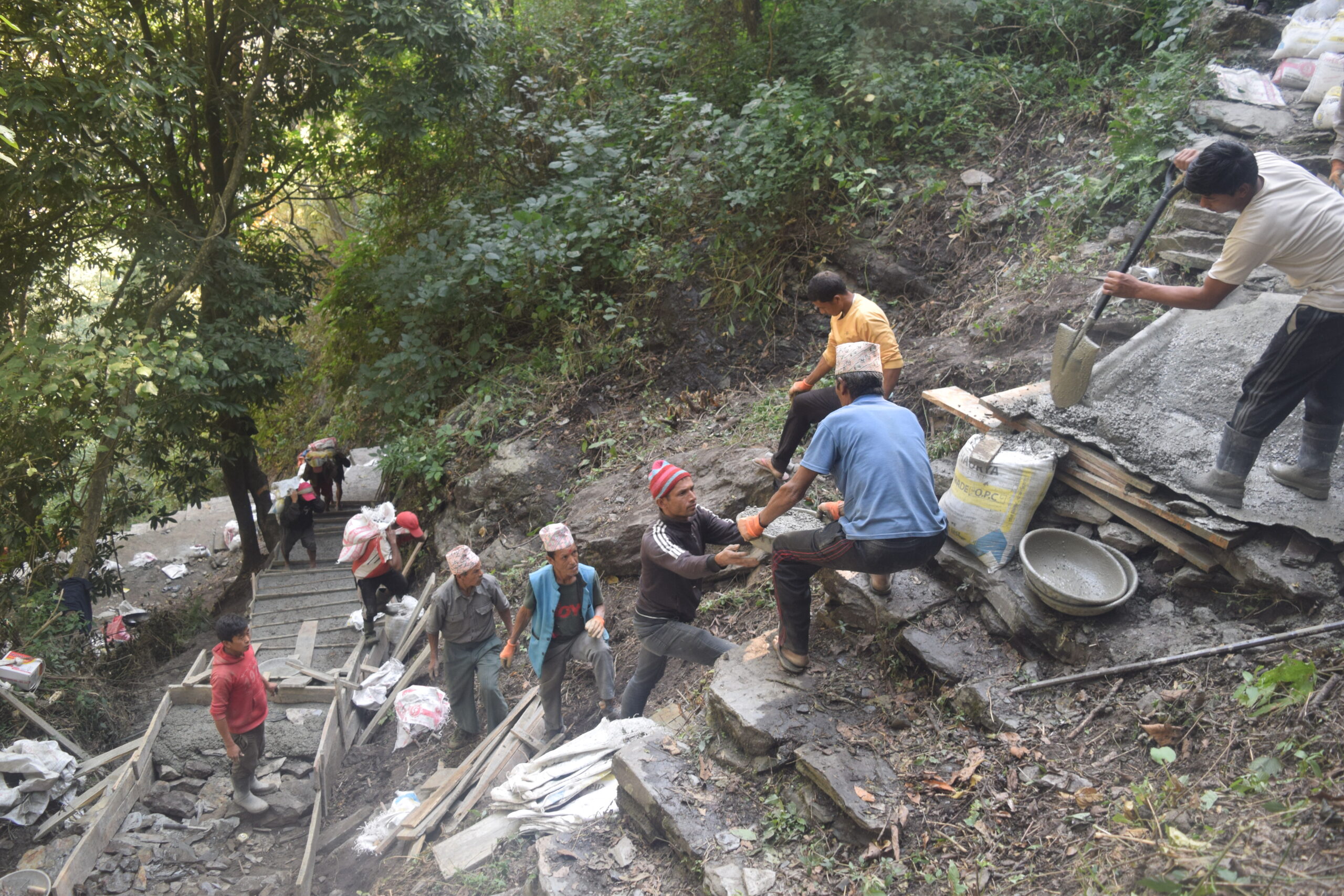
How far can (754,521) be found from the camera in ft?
12.5

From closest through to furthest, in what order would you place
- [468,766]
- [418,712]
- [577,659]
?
[577,659]
[468,766]
[418,712]

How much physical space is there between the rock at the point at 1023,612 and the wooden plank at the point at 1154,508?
2.12 feet

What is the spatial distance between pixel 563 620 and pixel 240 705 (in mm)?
2758

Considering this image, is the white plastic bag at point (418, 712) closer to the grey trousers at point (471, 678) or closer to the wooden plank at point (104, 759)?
the grey trousers at point (471, 678)

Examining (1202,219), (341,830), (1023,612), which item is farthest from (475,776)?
(1202,219)

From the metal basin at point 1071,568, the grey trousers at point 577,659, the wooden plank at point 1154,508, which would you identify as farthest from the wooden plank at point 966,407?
the grey trousers at point 577,659

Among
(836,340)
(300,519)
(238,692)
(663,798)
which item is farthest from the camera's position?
(300,519)

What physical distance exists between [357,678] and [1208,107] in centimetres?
910

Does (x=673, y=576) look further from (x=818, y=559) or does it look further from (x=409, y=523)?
(x=409, y=523)

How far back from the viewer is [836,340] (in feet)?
16.1

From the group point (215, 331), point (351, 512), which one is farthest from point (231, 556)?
point (215, 331)

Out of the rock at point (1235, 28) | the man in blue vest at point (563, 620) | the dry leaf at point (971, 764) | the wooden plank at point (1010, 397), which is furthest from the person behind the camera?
the rock at point (1235, 28)

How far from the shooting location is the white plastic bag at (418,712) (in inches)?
249

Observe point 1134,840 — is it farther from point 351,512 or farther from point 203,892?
point 351,512
